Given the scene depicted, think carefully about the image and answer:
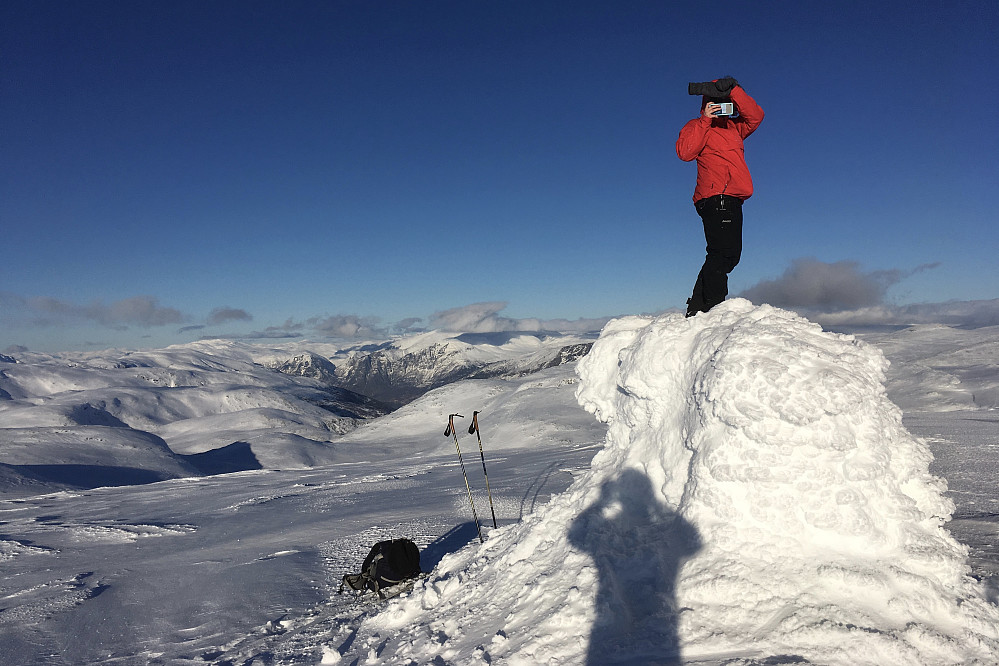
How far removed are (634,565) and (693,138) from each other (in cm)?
462

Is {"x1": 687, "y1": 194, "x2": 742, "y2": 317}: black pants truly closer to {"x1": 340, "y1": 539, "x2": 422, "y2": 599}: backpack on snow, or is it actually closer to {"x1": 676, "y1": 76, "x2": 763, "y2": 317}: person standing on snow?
{"x1": 676, "y1": 76, "x2": 763, "y2": 317}: person standing on snow

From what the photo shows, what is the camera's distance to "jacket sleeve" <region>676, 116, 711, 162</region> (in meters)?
5.75

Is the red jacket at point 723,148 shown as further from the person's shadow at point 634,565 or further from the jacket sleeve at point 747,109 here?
the person's shadow at point 634,565

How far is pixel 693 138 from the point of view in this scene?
226 inches

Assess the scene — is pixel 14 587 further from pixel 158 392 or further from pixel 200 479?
pixel 158 392

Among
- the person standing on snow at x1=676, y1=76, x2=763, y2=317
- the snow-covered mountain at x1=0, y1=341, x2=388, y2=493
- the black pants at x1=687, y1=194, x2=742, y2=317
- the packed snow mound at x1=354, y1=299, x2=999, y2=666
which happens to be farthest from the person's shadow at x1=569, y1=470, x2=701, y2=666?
the snow-covered mountain at x1=0, y1=341, x2=388, y2=493

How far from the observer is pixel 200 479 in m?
22.4

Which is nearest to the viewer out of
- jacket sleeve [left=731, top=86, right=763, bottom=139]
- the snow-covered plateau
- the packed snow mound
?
the packed snow mound

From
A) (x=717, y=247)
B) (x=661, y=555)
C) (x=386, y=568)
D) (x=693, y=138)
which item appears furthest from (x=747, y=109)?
(x=386, y=568)

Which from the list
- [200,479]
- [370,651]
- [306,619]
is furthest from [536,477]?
[200,479]

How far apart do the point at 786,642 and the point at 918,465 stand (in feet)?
7.11

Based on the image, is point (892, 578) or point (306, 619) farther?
point (306, 619)

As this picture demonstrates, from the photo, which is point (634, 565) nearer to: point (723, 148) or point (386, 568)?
point (386, 568)

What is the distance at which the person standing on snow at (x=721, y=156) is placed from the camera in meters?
5.76
